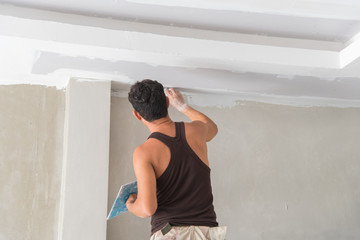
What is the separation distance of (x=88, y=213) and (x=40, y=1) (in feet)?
4.48

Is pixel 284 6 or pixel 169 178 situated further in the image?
pixel 284 6

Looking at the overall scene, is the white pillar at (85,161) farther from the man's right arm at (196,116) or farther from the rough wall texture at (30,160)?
the man's right arm at (196,116)

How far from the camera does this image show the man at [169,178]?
214 cm

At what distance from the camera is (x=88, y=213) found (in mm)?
2947

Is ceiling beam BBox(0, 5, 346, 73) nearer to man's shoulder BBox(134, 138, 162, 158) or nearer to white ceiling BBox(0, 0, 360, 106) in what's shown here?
white ceiling BBox(0, 0, 360, 106)

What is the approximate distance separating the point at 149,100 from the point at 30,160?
4.28 ft

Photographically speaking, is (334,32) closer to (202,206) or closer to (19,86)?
(202,206)

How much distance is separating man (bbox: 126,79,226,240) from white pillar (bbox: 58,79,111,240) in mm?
763

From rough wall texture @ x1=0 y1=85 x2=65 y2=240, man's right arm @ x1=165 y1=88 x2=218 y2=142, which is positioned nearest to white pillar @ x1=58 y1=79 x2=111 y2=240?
rough wall texture @ x1=0 y1=85 x2=65 y2=240

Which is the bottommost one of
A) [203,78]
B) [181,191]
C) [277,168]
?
[181,191]

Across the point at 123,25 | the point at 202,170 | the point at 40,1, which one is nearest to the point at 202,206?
the point at 202,170

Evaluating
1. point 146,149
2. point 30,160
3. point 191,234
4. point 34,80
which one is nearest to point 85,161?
point 30,160

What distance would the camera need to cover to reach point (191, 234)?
215 cm

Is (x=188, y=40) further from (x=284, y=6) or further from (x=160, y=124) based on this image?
(x=160, y=124)
